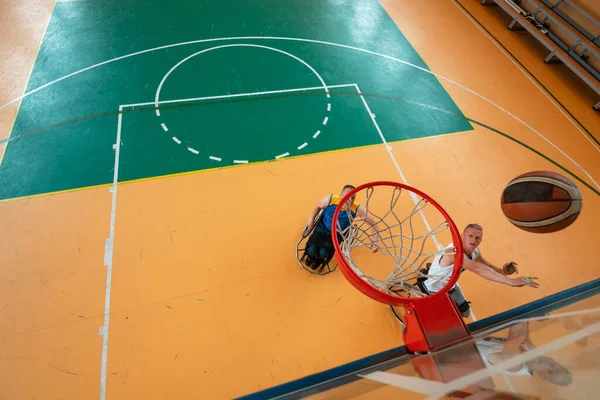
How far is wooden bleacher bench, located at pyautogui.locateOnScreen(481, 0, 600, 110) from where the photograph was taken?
7555 millimetres

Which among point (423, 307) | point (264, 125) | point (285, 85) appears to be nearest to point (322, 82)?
point (285, 85)

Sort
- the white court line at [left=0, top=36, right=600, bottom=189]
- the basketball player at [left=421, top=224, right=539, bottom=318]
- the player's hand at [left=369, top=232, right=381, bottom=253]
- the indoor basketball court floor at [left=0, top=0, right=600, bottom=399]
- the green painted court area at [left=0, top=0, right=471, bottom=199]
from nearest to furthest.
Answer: the basketball player at [left=421, top=224, right=539, bottom=318] → the indoor basketball court floor at [left=0, top=0, right=600, bottom=399] → the player's hand at [left=369, top=232, right=381, bottom=253] → the green painted court area at [left=0, top=0, right=471, bottom=199] → the white court line at [left=0, top=36, right=600, bottom=189]

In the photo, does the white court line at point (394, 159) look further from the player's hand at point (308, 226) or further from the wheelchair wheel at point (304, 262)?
the player's hand at point (308, 226)

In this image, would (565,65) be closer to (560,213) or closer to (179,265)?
(560,213)

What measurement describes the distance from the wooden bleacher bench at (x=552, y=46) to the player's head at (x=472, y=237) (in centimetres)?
587

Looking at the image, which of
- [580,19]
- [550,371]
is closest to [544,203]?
[550,371]

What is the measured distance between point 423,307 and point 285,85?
520cm

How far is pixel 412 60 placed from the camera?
26.0 feet

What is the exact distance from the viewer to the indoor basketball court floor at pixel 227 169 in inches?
165

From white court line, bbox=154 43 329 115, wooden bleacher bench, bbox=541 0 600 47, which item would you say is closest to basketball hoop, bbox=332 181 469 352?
white court line, bbox=154 43 329 115

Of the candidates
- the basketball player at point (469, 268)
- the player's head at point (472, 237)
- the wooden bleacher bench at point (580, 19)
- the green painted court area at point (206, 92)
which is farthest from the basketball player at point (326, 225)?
the wooden bleacher bench at point (580, 19)

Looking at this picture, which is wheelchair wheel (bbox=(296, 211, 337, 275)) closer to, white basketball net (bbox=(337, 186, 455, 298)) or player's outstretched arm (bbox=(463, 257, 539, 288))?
white basketball net (bbox=(337, 186, 455, 298))

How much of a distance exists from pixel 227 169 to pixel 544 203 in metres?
4.21

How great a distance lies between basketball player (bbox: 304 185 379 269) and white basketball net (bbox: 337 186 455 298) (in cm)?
10
